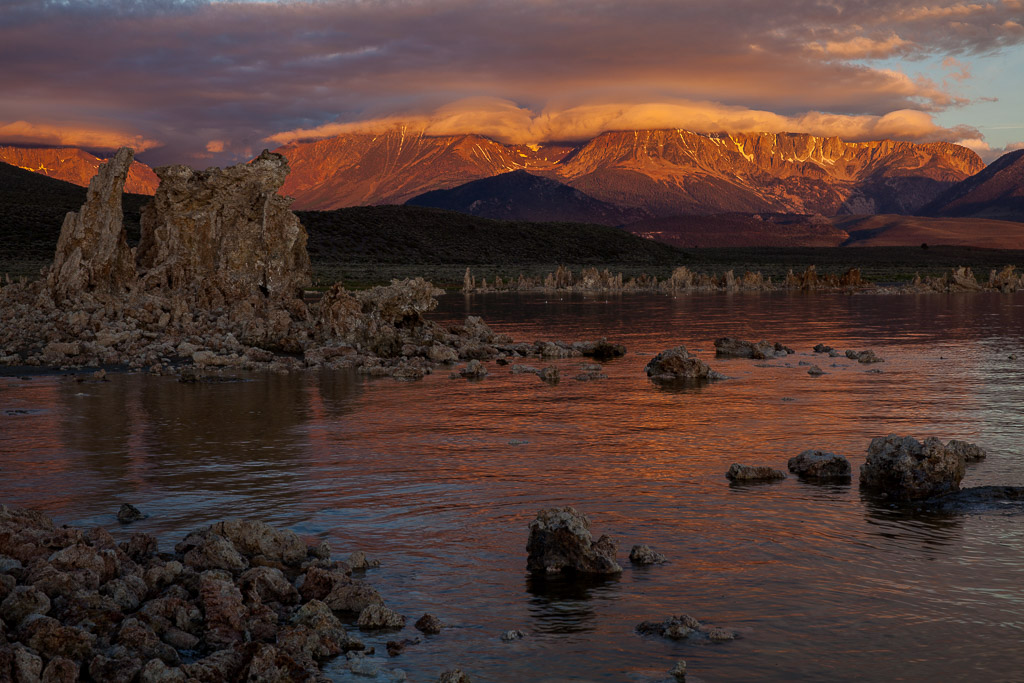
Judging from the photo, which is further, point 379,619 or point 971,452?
point 971,452

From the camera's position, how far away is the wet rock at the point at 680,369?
107 feet

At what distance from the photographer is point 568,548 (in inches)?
515

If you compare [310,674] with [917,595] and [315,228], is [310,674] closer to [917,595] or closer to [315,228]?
[917,595]

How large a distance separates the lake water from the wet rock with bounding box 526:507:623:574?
0.32m

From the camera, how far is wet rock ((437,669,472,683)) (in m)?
9.64

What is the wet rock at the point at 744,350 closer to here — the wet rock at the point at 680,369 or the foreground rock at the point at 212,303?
the foreground rock at the point at 212,303

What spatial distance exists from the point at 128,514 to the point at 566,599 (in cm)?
744

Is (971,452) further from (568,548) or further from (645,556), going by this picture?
(568,548)

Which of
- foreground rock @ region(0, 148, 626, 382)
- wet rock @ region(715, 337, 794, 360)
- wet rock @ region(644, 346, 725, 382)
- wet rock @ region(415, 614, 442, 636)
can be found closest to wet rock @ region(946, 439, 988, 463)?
wet rock @ region(415, 614, 442, 636)

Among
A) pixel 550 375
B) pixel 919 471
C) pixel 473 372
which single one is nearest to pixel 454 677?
pixel 919 471

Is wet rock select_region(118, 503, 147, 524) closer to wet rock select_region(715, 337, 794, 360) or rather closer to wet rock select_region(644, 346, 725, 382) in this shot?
wet rock select_region(644, 346, 725, 382)

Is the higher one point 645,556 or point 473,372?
point 473,372

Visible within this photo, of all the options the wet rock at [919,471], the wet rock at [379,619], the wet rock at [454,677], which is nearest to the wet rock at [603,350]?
the wet rock at [919,471]

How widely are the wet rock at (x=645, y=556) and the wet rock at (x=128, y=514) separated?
7837mm
